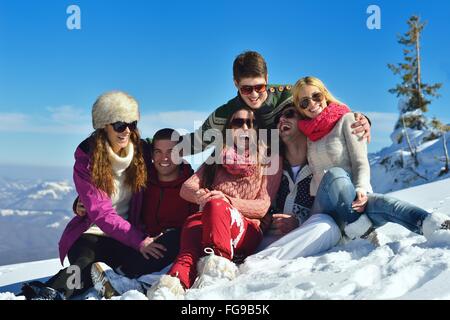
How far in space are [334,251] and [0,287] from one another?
3.51 meters

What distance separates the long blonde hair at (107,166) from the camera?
14.0 feet

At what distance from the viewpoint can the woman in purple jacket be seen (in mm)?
4160

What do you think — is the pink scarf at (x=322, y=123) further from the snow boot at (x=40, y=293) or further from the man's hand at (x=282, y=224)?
the snow boot at (x=40, y=293)

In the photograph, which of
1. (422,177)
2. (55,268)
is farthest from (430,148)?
(55,268)

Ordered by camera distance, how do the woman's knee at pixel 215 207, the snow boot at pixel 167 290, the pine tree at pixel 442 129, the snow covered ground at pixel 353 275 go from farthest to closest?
the pine tree at pixel 442 129 < the woman's knee at pixel 215 207 < the snow boot at pixel 167 290 < the snow covered ground at pixel 353 275

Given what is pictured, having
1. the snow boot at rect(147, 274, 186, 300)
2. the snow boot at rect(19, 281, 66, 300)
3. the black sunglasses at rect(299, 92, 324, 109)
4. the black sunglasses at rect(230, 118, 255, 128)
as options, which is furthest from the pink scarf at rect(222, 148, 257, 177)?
the snow boot at rect(19, 281, 66, 300)

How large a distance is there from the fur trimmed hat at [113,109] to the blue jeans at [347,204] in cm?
171

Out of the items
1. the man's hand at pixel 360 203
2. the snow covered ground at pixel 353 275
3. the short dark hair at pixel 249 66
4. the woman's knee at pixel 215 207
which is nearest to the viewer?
the snow covered ground at pixel 353 275

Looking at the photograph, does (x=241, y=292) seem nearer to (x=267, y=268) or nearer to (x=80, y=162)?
(x=267, y=268)

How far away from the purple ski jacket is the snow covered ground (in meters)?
0.75

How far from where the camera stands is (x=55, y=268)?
6652mm

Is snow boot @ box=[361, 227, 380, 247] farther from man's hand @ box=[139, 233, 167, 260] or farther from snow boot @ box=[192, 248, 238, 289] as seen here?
man's hand @ box=[139, 233, 167, 260]

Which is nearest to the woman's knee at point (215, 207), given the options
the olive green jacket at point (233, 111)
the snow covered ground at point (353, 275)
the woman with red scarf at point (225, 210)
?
the woman with red scarf at point (225, 210)

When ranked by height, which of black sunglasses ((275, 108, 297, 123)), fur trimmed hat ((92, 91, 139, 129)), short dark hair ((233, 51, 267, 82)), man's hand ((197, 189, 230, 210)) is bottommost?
man's hand ((197, 189, 230, 210))
